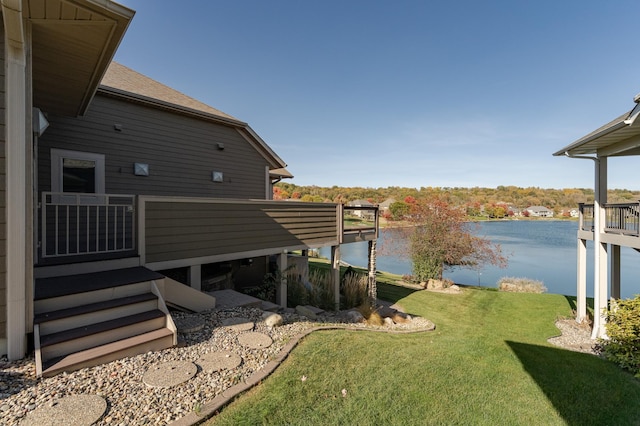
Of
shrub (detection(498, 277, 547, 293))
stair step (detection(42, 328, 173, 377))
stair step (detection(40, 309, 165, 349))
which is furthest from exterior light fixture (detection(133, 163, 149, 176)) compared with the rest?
shrub (detection(498, 277, 547, 293))

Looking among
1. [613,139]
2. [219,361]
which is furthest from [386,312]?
[613,139]

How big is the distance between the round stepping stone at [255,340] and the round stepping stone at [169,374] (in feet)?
2.32

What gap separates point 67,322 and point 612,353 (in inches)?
323

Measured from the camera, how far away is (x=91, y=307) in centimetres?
321

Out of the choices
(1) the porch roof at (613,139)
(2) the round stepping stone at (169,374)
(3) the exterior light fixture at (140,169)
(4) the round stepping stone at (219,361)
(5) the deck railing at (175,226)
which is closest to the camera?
(2) the round stepping stone at (169,374)

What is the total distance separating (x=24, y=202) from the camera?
274 cm

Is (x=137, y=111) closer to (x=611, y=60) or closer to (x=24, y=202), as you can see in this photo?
(x=24, y=202)

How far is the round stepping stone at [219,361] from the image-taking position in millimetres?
2888

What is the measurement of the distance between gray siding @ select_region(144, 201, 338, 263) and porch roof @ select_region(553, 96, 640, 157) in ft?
19.1

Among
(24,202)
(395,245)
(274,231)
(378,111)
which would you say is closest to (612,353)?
(274,231)

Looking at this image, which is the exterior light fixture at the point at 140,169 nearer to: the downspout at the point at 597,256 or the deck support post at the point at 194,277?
the deck support post at the point at 194,277

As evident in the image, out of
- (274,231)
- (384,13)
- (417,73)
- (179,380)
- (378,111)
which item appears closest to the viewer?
(179,380)

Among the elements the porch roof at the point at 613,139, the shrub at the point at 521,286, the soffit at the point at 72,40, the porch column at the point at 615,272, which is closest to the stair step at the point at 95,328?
the soffit at the point at 72,40

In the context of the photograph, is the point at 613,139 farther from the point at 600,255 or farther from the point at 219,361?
the point at 219,361
